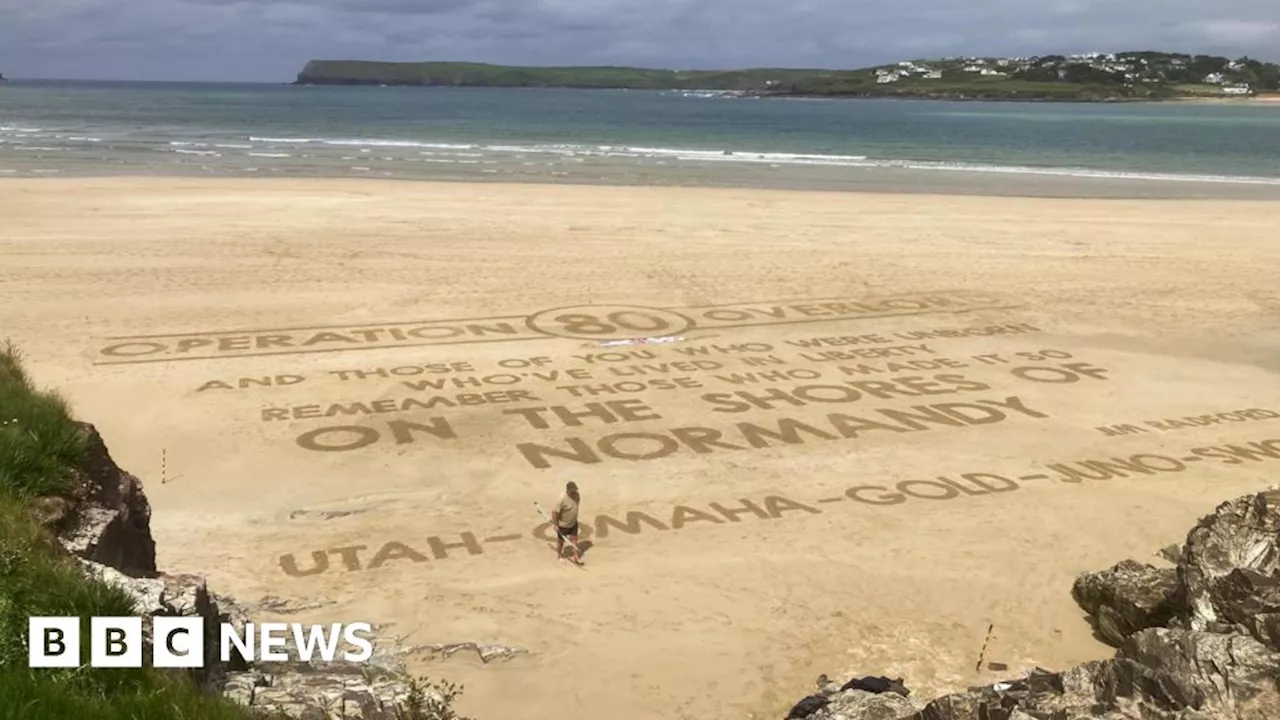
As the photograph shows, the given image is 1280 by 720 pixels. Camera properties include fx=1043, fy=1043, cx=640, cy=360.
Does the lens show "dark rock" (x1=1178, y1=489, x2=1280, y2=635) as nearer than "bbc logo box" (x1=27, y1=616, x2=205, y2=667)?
No

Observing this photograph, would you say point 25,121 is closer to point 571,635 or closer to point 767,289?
point 767,289

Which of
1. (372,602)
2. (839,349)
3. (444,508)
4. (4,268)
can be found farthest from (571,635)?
(4,268)

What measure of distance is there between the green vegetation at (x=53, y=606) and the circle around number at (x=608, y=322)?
9.80m

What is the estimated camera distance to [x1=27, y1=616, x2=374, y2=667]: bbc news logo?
4.09 m

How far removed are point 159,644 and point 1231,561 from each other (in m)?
6.34

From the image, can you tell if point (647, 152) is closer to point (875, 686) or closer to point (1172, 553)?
point (1172, 553)

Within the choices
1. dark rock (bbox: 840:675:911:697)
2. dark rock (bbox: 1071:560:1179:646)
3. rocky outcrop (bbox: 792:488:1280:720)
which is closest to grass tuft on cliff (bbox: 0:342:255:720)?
rocky outcrop (bbox: 792:488:1280:720)

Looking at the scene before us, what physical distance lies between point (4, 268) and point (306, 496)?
41.9ft

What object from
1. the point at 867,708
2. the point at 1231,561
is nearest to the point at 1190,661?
the point at 867,708

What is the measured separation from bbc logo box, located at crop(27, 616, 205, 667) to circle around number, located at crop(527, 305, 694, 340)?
36.0 ft

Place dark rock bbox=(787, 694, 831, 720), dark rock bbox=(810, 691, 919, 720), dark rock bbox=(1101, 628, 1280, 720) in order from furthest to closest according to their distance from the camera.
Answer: dark rock bbox=(787, 694, 831, 720) → dark rock bbox=(810, 691, 919, 720) → dark rock bbox=(1101, 628, 1280, 720)

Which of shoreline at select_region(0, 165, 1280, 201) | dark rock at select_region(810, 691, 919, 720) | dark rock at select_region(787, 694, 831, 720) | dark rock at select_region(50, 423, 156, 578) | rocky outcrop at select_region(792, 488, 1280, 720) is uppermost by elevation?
shoreline at select_region(0, 165, 1280, 201)

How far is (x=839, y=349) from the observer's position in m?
15.3

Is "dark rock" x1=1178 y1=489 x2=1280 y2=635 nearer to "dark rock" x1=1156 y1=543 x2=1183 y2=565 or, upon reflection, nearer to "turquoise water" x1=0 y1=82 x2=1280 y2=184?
"dark rock" x1=1156 y1=543 x2=1183 y2=565
